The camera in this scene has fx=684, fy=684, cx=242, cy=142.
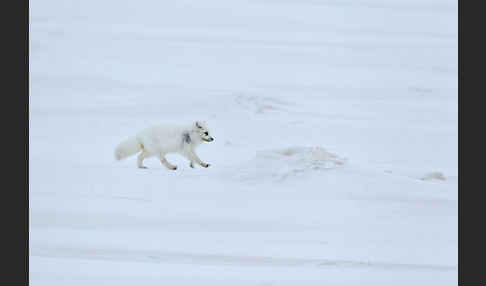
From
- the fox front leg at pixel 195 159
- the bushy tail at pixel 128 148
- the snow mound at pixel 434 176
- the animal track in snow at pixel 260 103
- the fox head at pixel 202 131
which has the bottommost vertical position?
the snow mound at pixel 434 176

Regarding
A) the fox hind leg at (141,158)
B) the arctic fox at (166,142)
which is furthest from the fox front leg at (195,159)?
the fox hind leg at (141,158)

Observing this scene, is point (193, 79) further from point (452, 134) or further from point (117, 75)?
point (452, 134)

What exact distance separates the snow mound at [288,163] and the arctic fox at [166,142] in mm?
126

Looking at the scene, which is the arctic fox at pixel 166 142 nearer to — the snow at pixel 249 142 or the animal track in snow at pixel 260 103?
the snow at pixel 249 142

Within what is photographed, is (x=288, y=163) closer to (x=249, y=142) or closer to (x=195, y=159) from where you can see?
(x=249, y=142)

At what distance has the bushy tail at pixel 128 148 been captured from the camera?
1.74m

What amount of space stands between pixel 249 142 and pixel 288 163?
0.42 feet

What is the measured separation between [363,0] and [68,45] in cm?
86

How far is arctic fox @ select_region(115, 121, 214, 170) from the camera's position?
172 centimetres

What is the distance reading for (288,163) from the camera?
1.71m

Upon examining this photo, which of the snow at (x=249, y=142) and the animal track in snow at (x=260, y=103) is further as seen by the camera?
the animal track in snow at (x=260, y=103)

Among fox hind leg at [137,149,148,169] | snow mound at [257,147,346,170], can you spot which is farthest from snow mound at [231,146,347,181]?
fox hind leg at [137,149,148,169]

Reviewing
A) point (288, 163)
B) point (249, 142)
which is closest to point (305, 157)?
point (288, 163)

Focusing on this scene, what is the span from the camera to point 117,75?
188 centimetres
